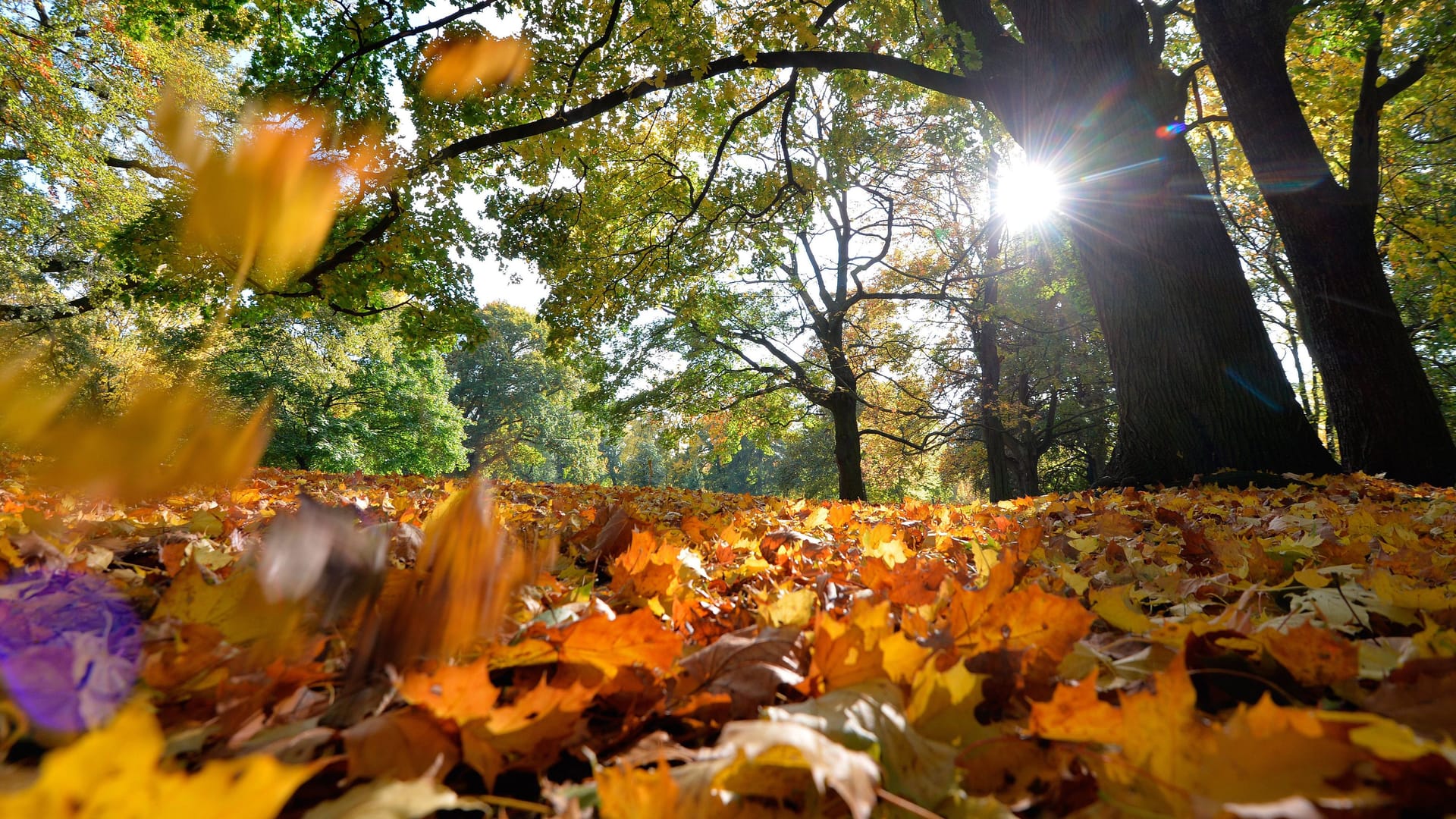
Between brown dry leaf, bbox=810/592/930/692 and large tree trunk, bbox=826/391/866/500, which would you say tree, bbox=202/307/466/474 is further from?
brown dry leaf, bbox=810/592/930/692

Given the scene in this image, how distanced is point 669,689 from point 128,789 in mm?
485

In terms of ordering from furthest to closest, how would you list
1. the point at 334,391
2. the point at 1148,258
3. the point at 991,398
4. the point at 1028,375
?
the point at 334,391, the point at 1028,375, the point at 991,398, the point at 1148,258

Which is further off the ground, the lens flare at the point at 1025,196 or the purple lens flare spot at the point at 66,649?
the lens flare at the point at 1025,196

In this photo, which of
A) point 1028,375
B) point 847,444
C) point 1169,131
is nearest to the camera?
point 1169,131

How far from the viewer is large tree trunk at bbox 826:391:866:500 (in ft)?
41.1

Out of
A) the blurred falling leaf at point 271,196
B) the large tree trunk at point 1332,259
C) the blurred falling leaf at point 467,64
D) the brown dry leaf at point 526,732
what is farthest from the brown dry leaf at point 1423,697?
the blurred falling leaf at point 271,196

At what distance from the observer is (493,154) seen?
714 centimetres

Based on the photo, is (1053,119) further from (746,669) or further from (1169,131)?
(746,669)

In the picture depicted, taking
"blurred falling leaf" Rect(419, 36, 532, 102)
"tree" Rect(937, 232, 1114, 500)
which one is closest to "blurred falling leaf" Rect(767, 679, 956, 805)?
"blurred falling leaf" Rect(419, 36, 532, 102)

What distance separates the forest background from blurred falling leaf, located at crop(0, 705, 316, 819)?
17.7 feet

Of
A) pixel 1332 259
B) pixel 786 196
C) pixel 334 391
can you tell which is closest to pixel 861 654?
pixel 1332 259

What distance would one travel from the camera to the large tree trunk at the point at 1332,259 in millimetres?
4684

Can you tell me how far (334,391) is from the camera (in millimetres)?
22250

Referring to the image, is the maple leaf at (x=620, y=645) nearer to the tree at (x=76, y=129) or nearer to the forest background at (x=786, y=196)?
the forest background at (x=786, y=196)
